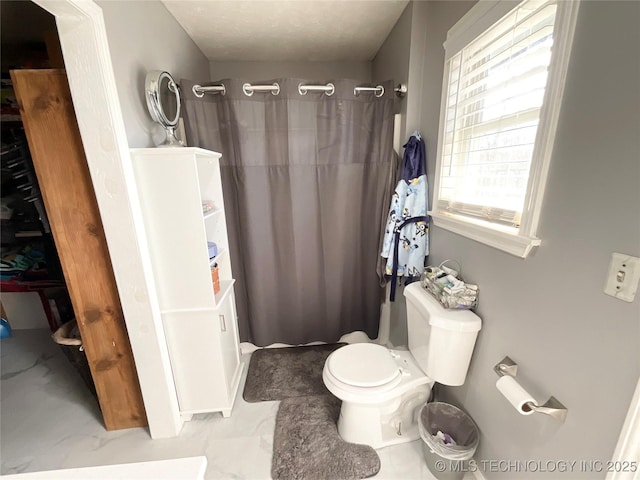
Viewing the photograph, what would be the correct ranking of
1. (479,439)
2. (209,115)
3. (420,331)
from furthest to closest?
1. (209,115)
2. (420,331)
3. (479,439)

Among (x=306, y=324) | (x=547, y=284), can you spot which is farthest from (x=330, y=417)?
(x=547, y=284)

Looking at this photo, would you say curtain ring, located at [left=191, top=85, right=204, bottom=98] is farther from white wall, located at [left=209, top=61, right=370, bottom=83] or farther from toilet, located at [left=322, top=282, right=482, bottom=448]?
toilet, located at [left=322, top=282, right=482, bottom=448]

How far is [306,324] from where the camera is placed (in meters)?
2.08

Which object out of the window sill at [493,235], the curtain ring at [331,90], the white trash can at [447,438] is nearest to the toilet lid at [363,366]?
the white trash can at [447,438]

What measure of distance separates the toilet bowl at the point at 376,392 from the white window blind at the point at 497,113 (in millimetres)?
843

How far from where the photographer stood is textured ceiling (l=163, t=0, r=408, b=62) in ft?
5.06

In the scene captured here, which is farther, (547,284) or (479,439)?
(479,439)

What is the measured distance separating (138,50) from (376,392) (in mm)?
1989

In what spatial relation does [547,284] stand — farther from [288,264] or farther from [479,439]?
[288,264]

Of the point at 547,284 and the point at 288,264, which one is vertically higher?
the point at 547,284

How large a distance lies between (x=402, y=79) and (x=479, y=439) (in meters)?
2.01

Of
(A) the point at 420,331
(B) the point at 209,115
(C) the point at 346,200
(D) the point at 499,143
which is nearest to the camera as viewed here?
(D) the point at 499,143

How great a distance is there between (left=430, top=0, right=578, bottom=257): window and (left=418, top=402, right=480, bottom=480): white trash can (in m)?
0.89

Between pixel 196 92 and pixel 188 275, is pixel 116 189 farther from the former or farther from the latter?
pixel 196 92
